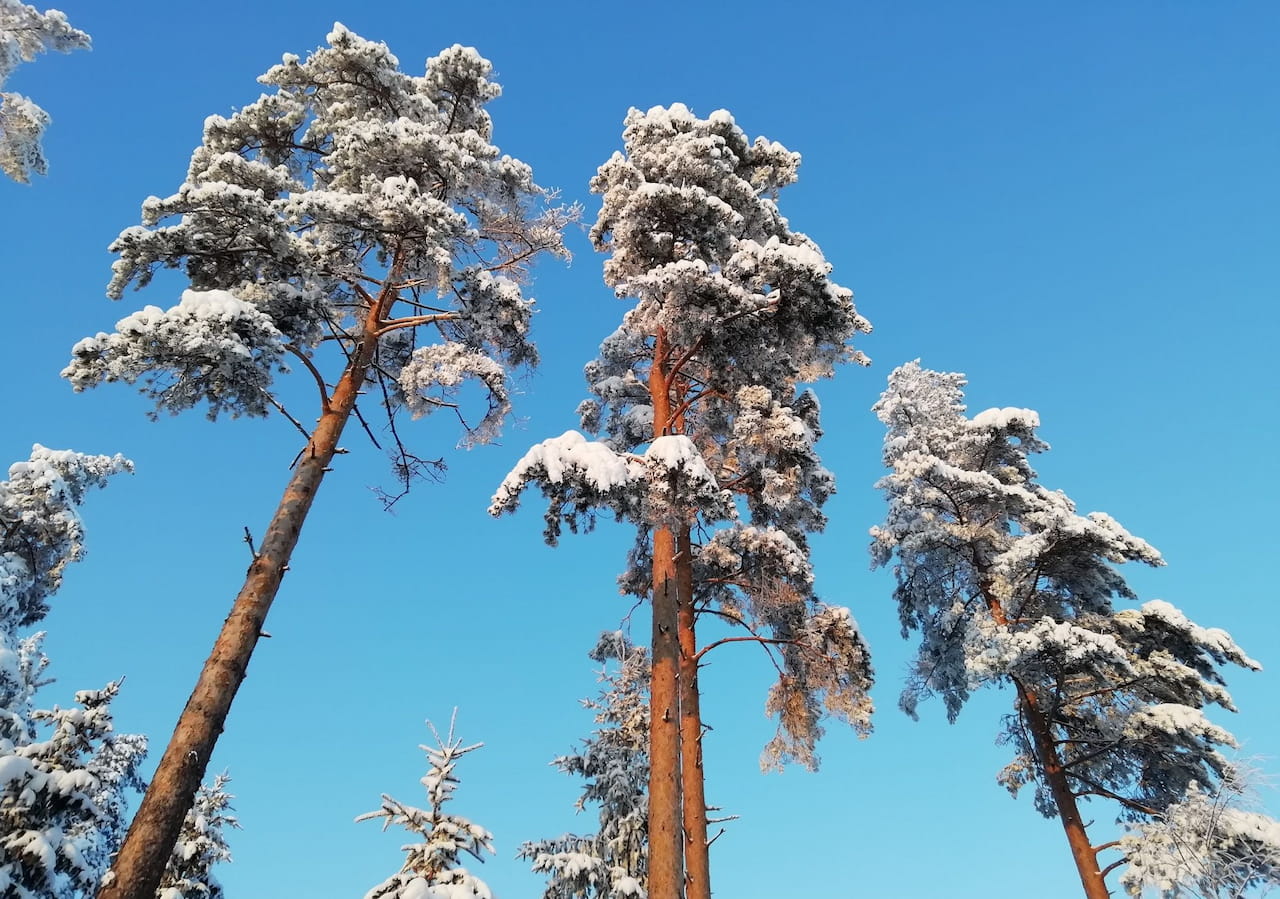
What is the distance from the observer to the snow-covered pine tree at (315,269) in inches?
318

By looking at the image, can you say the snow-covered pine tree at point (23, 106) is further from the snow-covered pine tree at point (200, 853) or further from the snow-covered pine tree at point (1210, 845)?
the snow-covered pine tree at point (1210, 845)

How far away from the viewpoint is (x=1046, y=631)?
15.1 meters

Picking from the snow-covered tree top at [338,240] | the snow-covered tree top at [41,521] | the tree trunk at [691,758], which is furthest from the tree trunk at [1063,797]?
the snow-covered tree top at [41,521]

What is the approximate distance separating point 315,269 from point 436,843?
7975 mm

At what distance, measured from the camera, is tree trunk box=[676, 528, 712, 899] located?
10.8 m

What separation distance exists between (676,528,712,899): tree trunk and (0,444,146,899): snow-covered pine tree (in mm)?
8885

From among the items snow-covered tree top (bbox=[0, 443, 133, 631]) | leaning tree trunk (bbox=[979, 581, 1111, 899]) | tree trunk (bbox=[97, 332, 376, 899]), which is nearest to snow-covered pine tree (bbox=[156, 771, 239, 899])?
snow-covered tree top (bbox=[0, 443, 133, 631])

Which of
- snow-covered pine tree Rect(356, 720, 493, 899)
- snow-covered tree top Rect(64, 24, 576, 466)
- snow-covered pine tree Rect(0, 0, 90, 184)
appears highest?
snow-covered pine tree Rect(0, 0, 90, 184)

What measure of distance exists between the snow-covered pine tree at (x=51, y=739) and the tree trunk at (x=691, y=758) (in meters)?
8.89

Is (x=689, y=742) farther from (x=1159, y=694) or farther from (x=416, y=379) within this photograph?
(x=1159, y=694)

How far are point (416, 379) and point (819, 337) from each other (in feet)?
21.8

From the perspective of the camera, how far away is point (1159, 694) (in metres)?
16.1

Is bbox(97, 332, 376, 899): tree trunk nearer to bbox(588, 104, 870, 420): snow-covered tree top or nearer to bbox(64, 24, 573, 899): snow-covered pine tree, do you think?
bbox(64, 24, 573, 899): snow-covered pine tree

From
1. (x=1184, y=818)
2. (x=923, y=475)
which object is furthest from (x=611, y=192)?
(x=1184, y=818)
